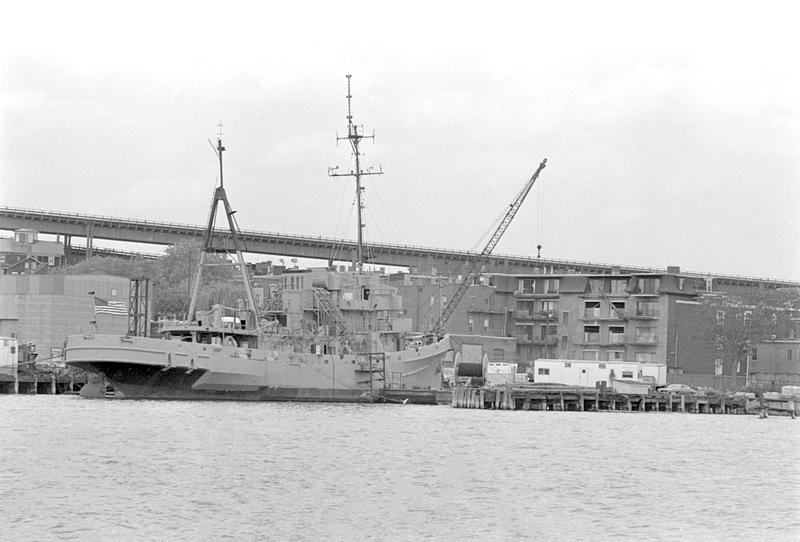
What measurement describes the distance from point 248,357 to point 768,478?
3815 cm

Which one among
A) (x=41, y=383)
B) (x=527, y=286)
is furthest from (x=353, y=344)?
(x=527, y=286)

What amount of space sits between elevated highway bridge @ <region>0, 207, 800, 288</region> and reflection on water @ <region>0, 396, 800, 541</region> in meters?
96.2

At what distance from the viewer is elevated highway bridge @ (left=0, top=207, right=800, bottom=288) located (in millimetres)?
164375

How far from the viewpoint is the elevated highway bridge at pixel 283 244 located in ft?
539

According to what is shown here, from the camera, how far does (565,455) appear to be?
177ft

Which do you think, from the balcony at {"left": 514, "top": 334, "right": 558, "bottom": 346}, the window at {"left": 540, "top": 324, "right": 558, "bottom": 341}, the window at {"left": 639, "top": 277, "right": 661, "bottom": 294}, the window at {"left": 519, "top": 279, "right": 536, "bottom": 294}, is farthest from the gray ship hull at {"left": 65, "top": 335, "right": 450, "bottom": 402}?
the window at {"left": 519, "top": 279, "right": 536, "bottom": 294}

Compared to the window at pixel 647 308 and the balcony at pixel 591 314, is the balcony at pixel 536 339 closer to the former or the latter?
the balcony at pixel 591 314

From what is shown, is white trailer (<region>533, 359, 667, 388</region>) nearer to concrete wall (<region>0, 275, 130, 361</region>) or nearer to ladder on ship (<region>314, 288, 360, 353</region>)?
ladder on ship (<region>314, 288, 360, 353</region>)

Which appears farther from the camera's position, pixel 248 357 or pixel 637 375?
pixel 637 375

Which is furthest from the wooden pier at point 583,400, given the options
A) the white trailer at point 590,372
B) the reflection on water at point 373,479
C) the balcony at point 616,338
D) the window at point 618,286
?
the window at point 618,286

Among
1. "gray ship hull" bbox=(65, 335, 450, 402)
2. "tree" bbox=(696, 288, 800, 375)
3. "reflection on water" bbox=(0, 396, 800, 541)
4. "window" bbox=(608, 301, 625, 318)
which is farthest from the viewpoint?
"window" bbox=(608, 301, 625, 318)

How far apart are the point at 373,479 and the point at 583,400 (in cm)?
4747

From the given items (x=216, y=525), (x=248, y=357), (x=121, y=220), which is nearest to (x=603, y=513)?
(x=216, y=525)

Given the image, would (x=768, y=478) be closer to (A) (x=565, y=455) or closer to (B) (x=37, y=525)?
(A) (x=565, y=455)
